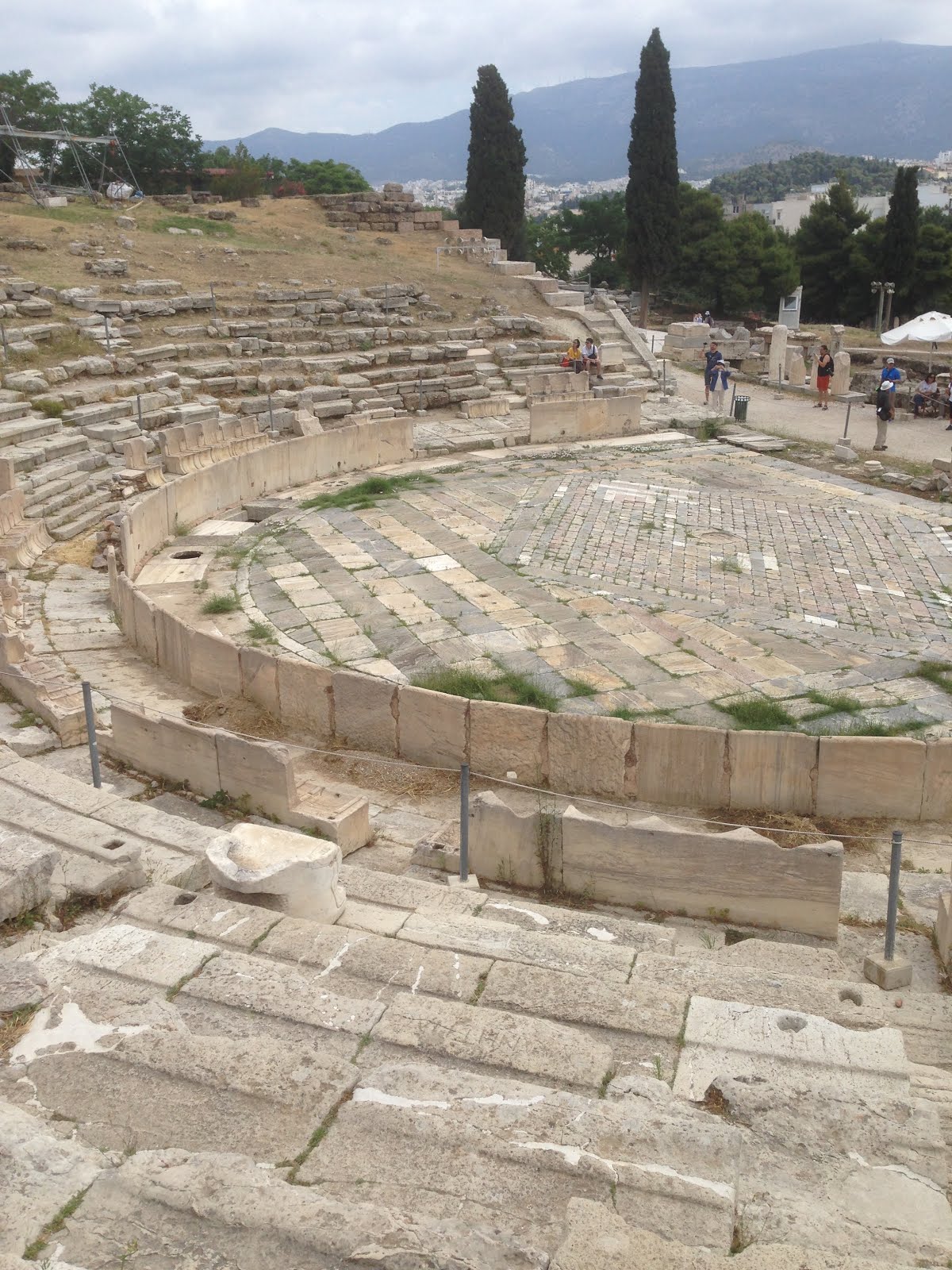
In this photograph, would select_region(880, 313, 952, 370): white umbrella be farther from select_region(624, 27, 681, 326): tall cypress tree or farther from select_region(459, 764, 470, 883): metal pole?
select_region(459, 764, 470, 883): metal pole

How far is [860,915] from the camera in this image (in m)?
7.46

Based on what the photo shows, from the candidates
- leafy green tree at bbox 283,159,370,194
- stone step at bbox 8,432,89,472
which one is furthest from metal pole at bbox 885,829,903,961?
leafy green tree at bbox 283,159,370,194

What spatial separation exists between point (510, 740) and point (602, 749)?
0.75m

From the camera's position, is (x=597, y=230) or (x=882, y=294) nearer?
(x=882, y=294)

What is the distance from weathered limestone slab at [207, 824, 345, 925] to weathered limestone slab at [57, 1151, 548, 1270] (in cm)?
242

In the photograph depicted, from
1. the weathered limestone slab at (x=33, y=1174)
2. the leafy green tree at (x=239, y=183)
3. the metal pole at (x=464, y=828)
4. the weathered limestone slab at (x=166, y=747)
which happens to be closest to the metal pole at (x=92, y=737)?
the weathered limestone slab at (x=166, y=747)

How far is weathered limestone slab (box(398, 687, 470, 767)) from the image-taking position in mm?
9195

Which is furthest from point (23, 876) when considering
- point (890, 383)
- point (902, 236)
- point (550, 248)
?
point (550, 248)

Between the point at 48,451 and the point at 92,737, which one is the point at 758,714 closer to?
the point at 92,737

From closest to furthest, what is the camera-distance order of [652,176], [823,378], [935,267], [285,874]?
[285,874]
[823,378]
[652,176]
[935,267]

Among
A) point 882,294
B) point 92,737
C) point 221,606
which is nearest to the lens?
point 92,737

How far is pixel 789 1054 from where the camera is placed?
483 cm

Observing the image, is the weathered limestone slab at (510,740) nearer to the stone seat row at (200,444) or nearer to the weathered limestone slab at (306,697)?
the weathered limestone slab at (306,697)

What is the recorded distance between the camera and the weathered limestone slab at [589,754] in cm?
874
